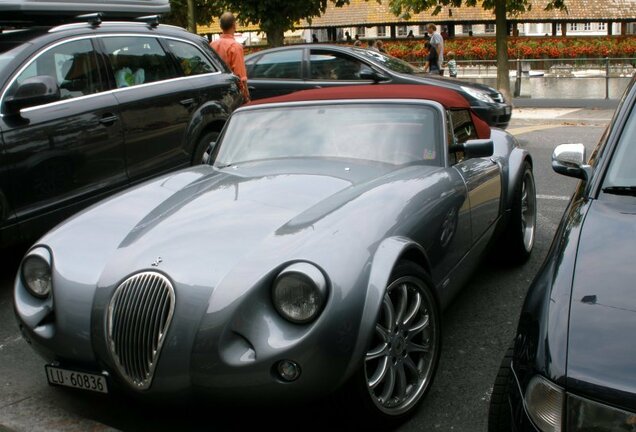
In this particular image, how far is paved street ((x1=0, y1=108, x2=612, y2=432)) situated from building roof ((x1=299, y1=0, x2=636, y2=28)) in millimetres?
46223

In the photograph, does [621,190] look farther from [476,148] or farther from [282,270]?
[476,148]

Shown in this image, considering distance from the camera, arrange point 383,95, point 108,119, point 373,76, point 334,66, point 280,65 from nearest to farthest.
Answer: point 383,95, point 108,119, point 373,76, point 334,66, point 280,65

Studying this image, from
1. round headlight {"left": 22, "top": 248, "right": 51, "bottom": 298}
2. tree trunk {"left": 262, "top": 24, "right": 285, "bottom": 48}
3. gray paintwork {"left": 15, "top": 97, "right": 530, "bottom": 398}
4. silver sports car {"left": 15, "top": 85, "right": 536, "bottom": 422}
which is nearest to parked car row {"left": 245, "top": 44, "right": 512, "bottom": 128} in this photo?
silver sports car {"left": 15, "top": 85, "right": 536, "bottom": 422}

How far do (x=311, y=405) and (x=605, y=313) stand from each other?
4.13 ft

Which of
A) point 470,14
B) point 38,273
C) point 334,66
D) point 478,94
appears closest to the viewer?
point 38,273

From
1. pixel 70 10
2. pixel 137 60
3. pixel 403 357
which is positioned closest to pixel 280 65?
pixel 137 60

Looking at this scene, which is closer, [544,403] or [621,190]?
[544,403]

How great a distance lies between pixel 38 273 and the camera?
376cm

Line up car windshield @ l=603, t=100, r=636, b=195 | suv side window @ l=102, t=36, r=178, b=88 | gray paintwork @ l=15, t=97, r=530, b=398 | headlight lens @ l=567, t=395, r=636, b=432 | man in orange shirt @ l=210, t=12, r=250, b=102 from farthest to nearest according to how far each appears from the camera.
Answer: man in orange shirt @ l=210, t=12, r=250, b=102, suv side window @ l=102, t=36, r=178, b=88, car windshield @ l=603, t=100, r=636, b=195, gray paintwork @ l=15, t=97, r=530, b=398, headlight lens @ l=567, t=395, r=636, b=432

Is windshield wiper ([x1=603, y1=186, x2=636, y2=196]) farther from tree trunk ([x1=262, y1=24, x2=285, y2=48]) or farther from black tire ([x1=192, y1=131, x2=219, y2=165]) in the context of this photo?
tree trunk ([x1=262, y1=24, x2=285, y2=48])

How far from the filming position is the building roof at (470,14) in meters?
49.9

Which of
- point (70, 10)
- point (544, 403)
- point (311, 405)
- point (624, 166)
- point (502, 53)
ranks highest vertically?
point (70, 10)

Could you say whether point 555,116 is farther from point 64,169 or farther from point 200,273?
point 200,273

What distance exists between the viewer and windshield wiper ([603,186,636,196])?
130 inches
